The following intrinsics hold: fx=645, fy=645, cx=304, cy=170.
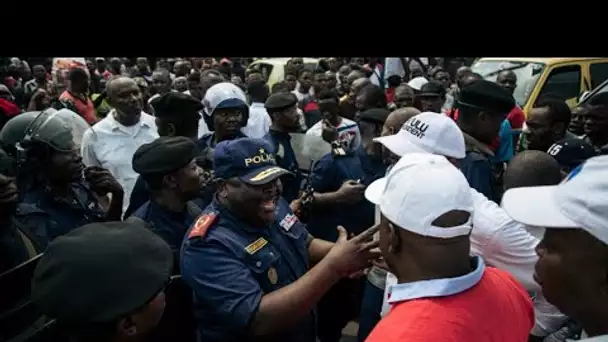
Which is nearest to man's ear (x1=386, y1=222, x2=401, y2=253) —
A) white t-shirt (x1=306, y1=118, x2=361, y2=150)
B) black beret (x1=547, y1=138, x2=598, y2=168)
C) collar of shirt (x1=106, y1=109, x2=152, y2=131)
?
black beret (x1=547, y1=138, x2=598, y2=168)

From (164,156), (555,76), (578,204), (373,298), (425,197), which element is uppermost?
(578,204)

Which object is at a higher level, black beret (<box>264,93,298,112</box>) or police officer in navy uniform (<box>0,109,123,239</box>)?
police officer in navy uniform (<box>0,109,123,239</box>)

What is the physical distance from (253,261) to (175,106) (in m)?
2.21

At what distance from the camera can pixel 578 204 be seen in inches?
57.4

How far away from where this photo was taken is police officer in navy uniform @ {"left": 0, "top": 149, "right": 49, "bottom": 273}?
98.3 inches

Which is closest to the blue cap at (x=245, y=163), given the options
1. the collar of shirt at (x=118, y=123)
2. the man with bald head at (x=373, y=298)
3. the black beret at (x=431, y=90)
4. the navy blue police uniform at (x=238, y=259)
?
the navy blue police uniform at (x=238, y=259)

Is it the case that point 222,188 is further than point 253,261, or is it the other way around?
point 222,188

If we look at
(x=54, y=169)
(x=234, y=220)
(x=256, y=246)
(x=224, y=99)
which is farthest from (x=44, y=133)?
(x=224, y=99)

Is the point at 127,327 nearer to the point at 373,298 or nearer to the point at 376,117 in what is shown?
the point at 373,298

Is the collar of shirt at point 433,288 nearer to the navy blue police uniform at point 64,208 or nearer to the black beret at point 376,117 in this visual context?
the navy blue police uniform at point 64,208

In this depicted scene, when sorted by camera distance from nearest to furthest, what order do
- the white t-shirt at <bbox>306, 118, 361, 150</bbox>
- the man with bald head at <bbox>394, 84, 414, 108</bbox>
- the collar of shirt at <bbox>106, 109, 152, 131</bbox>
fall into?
the collar of shirt at <bbox>106, 109, 152, 131</bbox> → the white t-shirt at <bbox>306, 118, 361, 150</bbox> → the man with bald head at <bbox>394, 84, 414, 108</bbox>

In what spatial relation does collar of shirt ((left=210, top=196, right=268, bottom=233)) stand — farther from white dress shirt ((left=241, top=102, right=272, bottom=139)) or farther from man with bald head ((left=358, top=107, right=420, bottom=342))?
white dress shirt ((left=241, top=102, right=272, bottom=139))
